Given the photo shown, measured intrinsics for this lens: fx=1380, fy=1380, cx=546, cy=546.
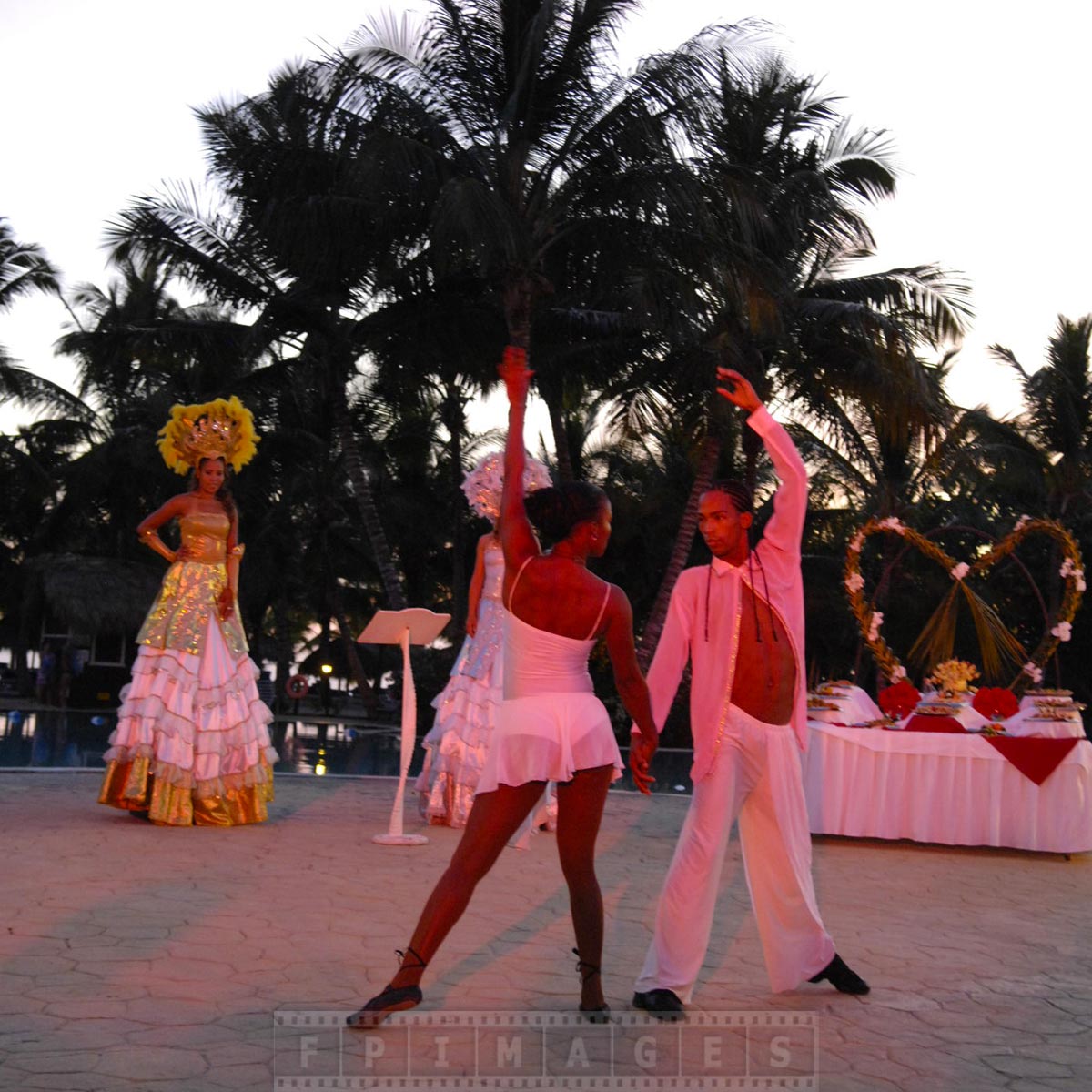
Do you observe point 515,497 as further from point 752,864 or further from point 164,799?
point 164,799

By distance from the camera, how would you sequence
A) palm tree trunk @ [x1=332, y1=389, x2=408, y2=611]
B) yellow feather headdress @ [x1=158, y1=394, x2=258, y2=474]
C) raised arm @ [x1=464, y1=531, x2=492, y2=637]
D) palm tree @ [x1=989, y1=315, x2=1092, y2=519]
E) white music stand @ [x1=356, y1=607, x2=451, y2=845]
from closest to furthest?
white music stand @ [x1=356, y1=607, x2=451, y2=845] < yellow feather headdress @ [x1=158, y1=394, x2=258, y2=474] < raised arm @ [x1=464, y1=531, x2=492, y2=637] < palm tree trunk @ [x1=332, y1=389, x2=408, y2=611] < palm tree @ [x1=989, y1=315, x2=1092, y2=519]

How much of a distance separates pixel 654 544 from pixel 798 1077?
78.7 feet

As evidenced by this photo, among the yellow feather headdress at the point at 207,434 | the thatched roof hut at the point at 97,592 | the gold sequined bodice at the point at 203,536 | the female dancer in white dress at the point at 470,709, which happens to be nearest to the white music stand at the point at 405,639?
the female dancer in white dress at the point at 470,709

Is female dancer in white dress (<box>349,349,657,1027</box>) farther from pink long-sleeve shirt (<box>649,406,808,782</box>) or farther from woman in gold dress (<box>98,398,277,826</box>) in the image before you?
→ woman in gold dress (<box>98,398,277,826</box>)

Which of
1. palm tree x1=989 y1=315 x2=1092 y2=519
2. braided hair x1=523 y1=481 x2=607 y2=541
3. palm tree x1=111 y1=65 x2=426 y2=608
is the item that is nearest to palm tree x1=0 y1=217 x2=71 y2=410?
palm tree x1=111 y1=65 x2=426 y2=608

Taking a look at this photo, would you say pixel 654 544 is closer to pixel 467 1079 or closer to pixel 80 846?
pixel 80 846

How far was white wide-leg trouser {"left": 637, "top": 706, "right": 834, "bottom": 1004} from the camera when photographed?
15.1ft

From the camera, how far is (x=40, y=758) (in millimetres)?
14016

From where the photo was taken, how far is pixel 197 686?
8789mm

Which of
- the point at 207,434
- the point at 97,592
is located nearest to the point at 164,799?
the point at 207,434

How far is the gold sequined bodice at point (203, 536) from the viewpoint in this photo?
355 inches

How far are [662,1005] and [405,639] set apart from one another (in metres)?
4.41

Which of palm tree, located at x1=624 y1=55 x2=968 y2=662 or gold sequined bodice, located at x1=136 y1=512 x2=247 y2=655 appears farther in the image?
palm tree, located at x1=624 y1=55 x2=968 y2=662

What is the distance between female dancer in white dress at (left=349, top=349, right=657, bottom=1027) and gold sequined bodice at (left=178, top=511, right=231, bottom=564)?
5.00 m
